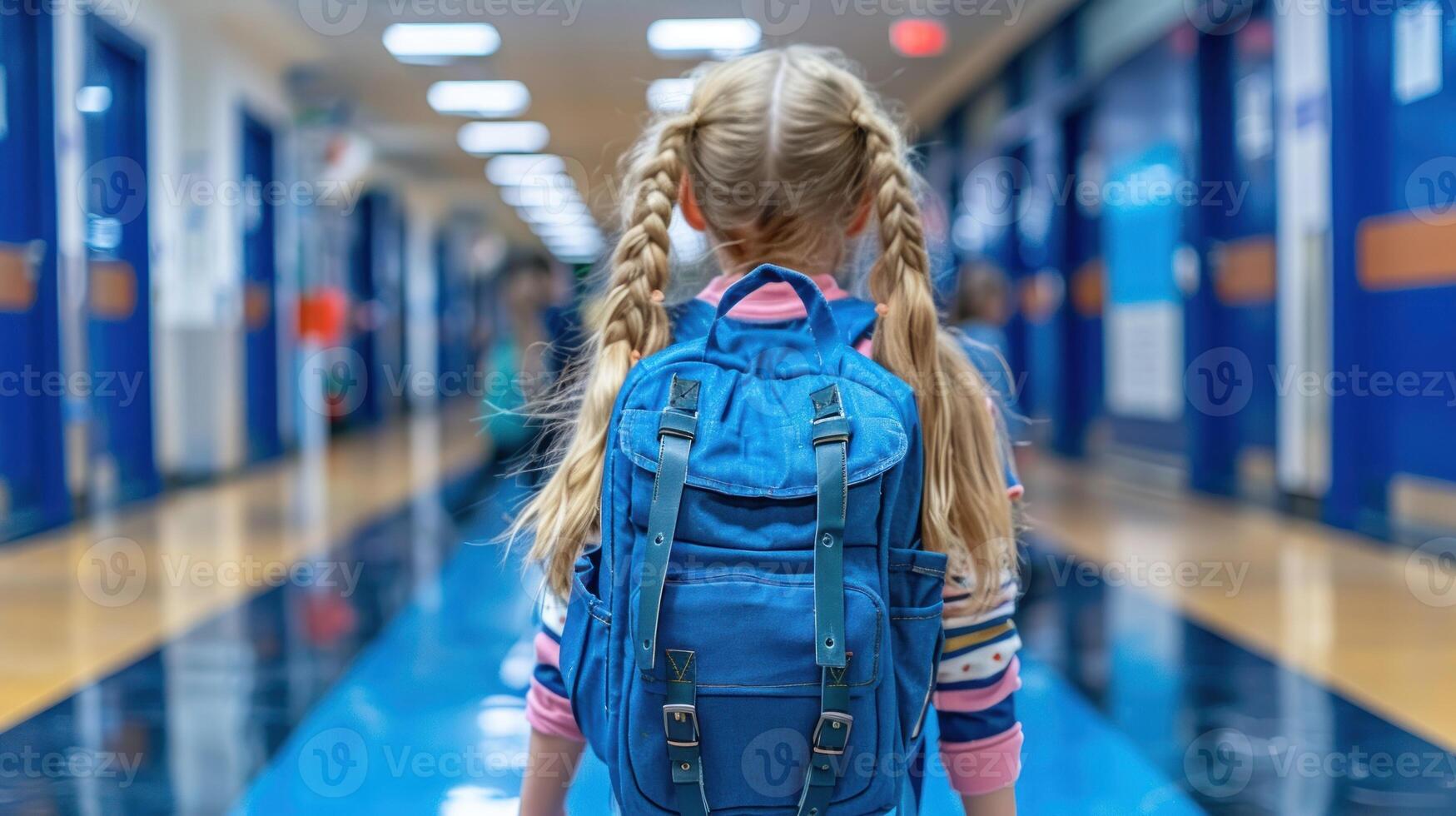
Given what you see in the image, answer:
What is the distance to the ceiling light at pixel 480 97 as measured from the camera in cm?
1015

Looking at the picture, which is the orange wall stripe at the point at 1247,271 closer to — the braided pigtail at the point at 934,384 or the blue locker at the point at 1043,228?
the blue locker at the point at 1043,228

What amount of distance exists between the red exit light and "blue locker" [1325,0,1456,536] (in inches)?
141

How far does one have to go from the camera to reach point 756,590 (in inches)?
37.5

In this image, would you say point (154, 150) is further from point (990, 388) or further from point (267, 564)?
point (990, 388)

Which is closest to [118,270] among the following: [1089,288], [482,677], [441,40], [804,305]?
[441,40]

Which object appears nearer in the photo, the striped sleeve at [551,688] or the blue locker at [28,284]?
the striped sleeve at [551,688]

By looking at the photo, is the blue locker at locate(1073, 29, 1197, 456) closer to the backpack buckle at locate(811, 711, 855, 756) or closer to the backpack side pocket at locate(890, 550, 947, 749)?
the backpack side pocket at locate(890, 550, 947, 749)

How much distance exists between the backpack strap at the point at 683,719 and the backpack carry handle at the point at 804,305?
25 cm

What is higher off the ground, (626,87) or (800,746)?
(626,87)

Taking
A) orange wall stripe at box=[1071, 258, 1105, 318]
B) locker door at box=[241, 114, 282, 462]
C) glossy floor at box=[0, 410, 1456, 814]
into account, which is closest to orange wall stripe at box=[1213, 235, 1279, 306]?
glossy floor at box=[0, 410, 1456, 814]

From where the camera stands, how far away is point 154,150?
A: 746cm

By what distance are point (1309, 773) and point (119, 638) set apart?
2995mm

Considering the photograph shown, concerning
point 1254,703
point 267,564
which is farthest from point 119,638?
Result: point 1254,703

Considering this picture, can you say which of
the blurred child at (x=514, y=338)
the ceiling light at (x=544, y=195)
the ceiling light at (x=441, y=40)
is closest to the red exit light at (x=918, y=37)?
the ceiling light at (x=441, y=40)
